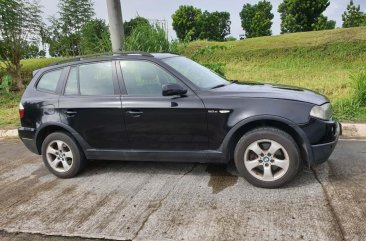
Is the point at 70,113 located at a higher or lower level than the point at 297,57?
higher

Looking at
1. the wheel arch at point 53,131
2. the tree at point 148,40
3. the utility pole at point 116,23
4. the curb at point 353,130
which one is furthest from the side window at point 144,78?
the tree at point 148,40

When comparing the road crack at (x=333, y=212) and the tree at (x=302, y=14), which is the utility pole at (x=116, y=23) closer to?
the road crack at (x=333, y=212)

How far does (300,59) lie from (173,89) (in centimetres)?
1179

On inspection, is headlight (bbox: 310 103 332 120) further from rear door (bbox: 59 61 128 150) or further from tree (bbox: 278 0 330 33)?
tree (bbox: 278 0 330 33)

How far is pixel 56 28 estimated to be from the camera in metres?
14.8

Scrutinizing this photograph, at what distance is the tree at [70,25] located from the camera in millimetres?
15297

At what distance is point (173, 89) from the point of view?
4.42 meters

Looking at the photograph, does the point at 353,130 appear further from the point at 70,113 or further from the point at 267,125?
the point at 70,113

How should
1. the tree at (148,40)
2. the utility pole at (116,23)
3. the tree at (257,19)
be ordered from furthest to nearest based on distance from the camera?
the tree at (257,19) < the tree at (148,40) < the utility pole at (116,23)

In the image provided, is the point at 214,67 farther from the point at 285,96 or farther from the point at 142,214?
the point at 142,214

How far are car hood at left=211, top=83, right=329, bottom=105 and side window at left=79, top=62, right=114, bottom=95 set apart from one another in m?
1.38

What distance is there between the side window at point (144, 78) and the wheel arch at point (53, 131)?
0.95 m

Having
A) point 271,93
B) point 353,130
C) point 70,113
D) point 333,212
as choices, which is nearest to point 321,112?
point 271,93

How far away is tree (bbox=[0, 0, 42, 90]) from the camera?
1230 cm
